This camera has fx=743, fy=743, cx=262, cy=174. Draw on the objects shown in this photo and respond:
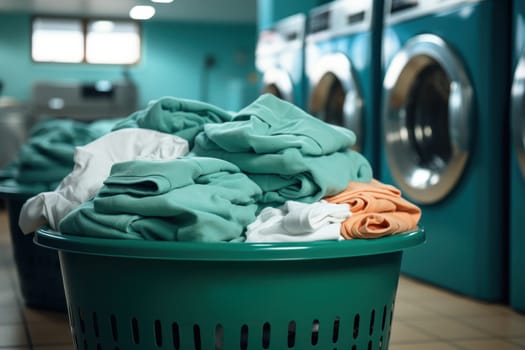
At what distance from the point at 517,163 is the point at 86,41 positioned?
6.69 meters

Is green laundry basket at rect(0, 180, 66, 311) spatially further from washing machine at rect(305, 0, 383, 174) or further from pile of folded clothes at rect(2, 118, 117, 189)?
washing machine at rect(305, 0, 383, 174)

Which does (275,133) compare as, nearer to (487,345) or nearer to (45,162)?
(487,345)

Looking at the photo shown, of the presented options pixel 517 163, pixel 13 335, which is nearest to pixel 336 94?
pixel 517 163

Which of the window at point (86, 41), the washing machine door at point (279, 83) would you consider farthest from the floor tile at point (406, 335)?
the window at point (86, 41)

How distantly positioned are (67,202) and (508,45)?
167cm

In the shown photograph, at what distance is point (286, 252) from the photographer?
3.53 feet

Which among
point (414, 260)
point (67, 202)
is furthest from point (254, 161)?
point (414, 260)

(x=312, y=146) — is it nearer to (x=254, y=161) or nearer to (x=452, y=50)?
(x=254, y=161)

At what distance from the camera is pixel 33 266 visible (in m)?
2.32

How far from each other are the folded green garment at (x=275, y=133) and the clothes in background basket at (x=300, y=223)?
0.10 metres

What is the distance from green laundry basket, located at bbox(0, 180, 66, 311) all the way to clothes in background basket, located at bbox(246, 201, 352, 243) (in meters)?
1.20

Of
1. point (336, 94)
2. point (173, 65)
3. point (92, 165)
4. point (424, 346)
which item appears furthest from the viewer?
point (173, 65)

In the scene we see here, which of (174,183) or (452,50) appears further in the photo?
(452,50)

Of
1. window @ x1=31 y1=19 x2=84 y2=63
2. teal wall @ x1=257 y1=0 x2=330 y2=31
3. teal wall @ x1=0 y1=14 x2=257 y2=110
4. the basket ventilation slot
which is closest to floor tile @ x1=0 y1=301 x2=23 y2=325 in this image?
the basket ventilation slot
